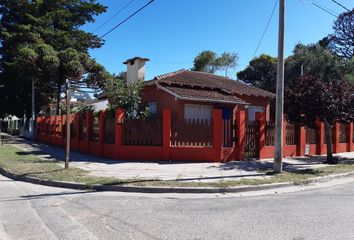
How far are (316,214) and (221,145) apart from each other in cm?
861

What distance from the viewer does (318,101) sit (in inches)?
635

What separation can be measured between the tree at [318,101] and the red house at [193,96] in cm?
346

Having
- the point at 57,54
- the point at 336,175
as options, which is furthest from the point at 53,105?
the point at 336,175

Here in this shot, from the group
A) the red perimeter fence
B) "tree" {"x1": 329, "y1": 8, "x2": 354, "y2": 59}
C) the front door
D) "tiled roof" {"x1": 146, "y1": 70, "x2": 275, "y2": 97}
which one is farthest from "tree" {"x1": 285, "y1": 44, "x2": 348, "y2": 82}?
the front door

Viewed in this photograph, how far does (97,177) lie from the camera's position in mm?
11742

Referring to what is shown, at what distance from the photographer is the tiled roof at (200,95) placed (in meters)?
18.5

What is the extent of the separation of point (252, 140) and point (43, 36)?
77.1ft

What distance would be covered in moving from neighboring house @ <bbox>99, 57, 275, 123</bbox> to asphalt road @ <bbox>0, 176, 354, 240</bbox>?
9.26 meters

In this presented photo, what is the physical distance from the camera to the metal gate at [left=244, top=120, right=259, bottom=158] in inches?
677

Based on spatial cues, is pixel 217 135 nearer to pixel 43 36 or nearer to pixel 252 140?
pixel 252 140

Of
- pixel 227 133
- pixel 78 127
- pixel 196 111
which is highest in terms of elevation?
pixel 196 111

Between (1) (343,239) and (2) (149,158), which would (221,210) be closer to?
(1) (343,239)

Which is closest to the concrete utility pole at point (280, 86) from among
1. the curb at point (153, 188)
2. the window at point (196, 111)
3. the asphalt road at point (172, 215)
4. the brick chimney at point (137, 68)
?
the curb at point (153, 188)

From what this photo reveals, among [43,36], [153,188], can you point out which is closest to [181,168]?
[153,188]
